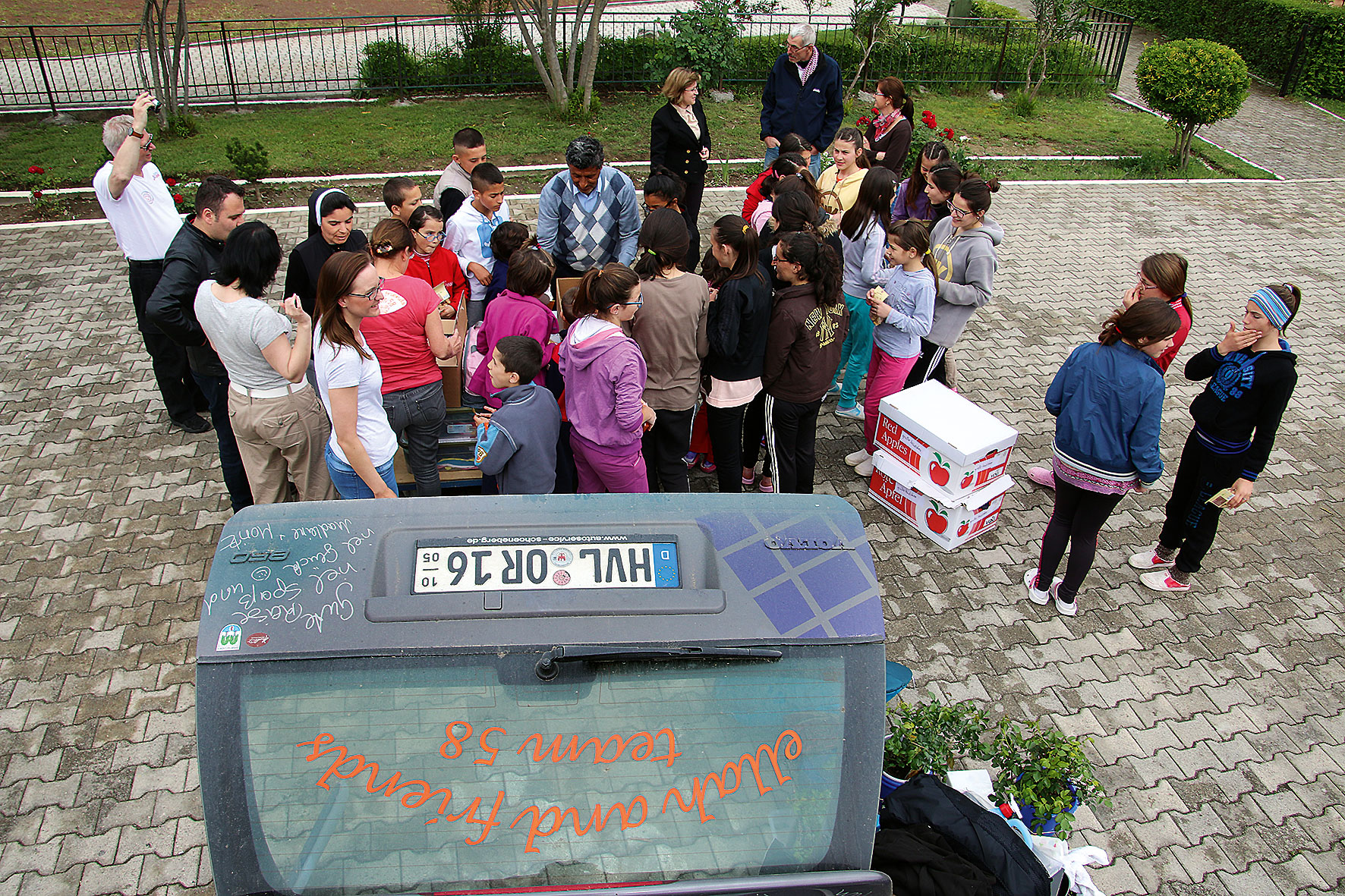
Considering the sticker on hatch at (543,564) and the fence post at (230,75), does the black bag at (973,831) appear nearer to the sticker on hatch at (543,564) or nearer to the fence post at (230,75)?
the sticker on hatch at (543,564)

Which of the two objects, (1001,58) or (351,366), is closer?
(351,366)

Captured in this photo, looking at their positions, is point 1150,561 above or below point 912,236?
below

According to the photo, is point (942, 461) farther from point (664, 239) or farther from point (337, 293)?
point (337, 293)

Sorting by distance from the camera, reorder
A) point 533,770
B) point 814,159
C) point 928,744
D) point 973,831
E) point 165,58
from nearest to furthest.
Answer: point 533,770
point 973,831
point 928,744
point 814,159
point 165,58

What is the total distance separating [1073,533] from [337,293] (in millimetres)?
4186

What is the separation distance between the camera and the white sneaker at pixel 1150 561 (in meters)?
5.57

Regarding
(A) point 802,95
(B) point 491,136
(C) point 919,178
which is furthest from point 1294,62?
(B) point 491,136

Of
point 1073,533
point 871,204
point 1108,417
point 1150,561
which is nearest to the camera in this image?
point 1108,417

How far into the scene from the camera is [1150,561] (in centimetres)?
559

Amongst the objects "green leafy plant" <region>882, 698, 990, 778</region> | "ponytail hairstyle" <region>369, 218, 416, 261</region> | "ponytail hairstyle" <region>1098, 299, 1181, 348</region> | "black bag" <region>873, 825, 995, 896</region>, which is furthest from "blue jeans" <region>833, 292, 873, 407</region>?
"black bag" <region>873, 825, 995, 896</region>

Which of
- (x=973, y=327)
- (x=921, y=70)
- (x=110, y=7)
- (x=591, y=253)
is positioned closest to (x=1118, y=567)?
(x=973, y=327)

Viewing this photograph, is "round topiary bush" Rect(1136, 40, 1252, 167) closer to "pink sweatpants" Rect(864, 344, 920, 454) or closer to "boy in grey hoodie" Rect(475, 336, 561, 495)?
"pink sweatpants" Rect(864, 344, 920, 454)

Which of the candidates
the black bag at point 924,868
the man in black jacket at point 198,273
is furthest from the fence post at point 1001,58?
the black bag at point 924,868

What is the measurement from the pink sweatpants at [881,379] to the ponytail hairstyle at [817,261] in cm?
117
